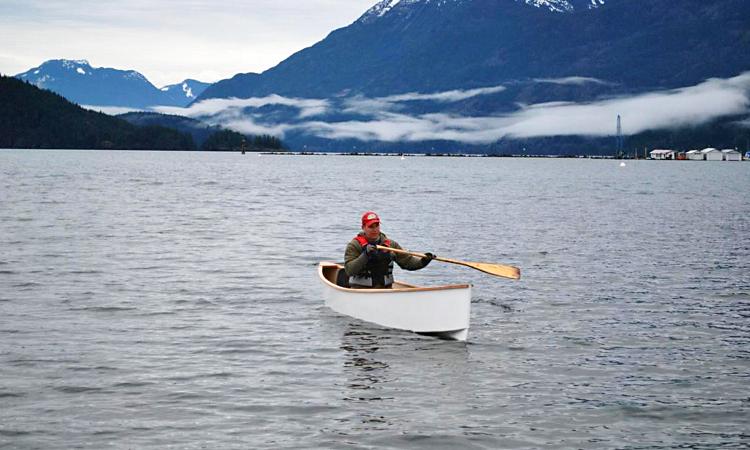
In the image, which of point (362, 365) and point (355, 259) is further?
point (355, 259)

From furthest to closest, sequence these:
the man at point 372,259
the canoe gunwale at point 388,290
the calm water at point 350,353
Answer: the man at point 372,259 → the canoe gunwale at point 388,290 → the calm water at point 350,353

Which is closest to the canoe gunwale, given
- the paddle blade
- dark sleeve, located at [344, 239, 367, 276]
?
dark sleeve, located at [344, 239, 367, 276]

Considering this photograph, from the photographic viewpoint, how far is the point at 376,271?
23.2m

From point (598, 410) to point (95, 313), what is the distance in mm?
13734

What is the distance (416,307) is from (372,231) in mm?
2104

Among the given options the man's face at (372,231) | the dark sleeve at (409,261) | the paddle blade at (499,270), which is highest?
the man's face at (372,231)

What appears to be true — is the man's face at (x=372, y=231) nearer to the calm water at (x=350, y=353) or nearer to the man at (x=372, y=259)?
the man at (x=372, y=259)

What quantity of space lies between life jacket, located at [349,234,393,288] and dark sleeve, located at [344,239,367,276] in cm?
18

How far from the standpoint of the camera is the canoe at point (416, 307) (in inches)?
806

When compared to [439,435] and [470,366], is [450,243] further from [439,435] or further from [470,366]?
[439,435]

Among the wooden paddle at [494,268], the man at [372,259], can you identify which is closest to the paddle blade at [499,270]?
the wooden paddle at [494,268]

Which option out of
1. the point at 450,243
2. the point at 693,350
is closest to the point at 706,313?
the point at 693,350

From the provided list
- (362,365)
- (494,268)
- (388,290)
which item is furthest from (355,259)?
(362,365)

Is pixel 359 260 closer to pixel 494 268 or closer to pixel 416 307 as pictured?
pixel 416 307
